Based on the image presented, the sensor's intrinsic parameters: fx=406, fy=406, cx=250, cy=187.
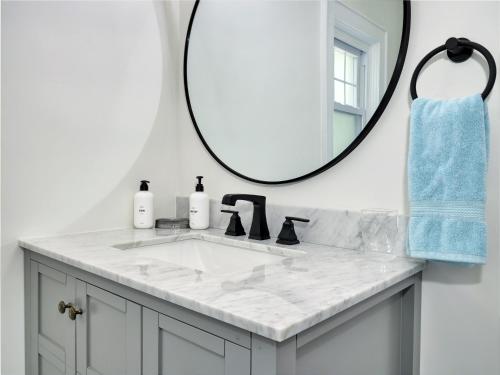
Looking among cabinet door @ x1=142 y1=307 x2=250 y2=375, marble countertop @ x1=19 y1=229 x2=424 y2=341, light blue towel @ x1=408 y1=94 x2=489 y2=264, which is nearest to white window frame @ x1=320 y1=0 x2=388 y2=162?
light blue towel @ x1=408 y1=94 x2=489 y2=264

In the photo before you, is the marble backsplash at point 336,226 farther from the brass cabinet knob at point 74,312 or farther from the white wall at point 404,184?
the brass cabinet knob at point 74,312

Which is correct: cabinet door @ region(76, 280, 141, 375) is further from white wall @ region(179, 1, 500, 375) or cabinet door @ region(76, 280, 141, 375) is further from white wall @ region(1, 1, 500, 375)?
white wall @ region(179, 1, 500, 375)

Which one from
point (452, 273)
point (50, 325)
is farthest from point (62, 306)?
point (452, 273)

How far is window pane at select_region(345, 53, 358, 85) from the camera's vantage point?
1176 millimetres

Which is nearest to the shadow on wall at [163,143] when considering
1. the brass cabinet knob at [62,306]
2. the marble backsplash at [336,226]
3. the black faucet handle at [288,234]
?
the marble backsplash at [336,226]

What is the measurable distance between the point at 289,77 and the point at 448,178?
2.03 feet

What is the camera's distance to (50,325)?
4.10 ft

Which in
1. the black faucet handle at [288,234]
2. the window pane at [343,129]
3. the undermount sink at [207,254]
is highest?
the window pane at [343,129]

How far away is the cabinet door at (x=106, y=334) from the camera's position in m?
0.93

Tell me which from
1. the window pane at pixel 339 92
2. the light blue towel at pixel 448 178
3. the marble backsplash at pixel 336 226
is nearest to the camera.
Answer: the light blue towel at pixel 448 178

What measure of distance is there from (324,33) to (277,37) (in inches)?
7.7

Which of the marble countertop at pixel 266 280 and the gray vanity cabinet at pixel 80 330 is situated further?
the gray vanity cabinet at pixel 80 330

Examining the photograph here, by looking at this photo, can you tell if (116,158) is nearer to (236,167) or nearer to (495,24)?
(236,167)

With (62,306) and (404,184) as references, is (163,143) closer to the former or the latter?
(62,306)
